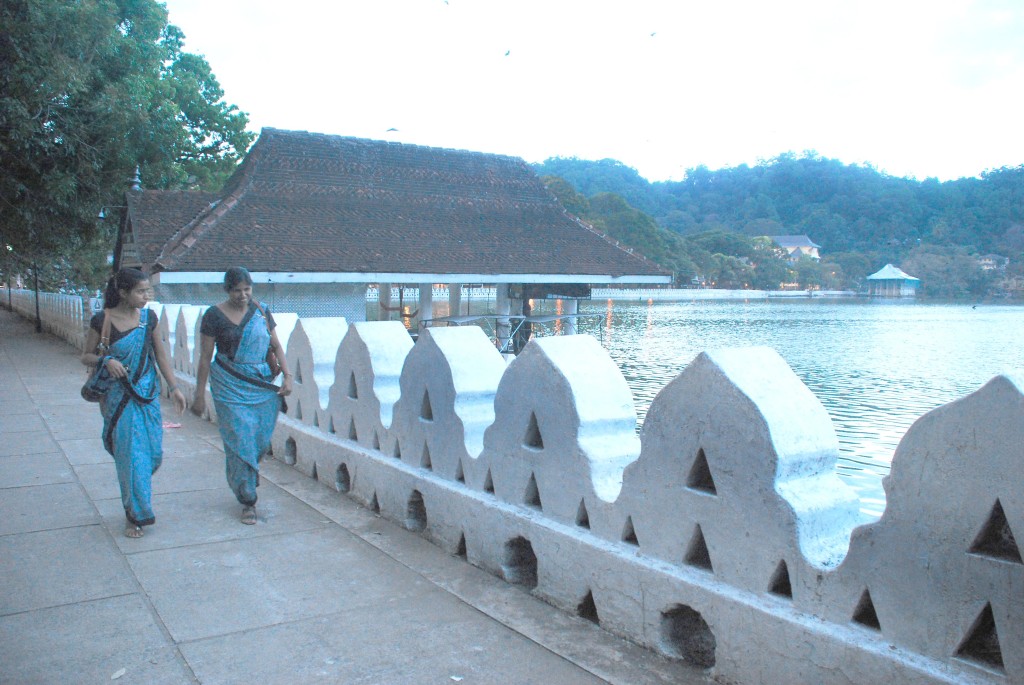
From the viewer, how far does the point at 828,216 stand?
4902 inches

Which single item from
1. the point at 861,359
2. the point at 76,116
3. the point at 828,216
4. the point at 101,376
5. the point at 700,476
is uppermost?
the point at 828,216

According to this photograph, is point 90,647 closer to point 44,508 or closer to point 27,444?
point 44,508

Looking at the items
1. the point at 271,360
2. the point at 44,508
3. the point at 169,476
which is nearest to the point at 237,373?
the point at 271,360

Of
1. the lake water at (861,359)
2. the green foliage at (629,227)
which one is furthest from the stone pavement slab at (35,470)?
the green foliage at (629,227)

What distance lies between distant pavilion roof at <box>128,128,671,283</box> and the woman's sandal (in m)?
11.2

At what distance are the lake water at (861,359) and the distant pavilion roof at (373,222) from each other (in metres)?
3.94

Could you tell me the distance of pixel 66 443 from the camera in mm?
8180

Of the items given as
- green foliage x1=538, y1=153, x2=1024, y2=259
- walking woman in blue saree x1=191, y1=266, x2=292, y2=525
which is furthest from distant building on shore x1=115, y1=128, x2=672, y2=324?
green foliage x1=538, y1=153, x2=1024, y2=259

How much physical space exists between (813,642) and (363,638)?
1.82m

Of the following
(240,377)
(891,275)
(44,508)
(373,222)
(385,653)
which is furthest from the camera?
(891,275)

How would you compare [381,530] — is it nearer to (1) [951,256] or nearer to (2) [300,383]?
(2) [300,383]

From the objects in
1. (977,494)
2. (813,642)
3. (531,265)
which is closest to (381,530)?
(813,642)

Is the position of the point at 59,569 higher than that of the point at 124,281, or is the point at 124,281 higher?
the point at 124,281

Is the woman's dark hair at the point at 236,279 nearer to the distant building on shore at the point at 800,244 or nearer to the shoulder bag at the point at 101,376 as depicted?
the shoulder bag at the point at 101,376
